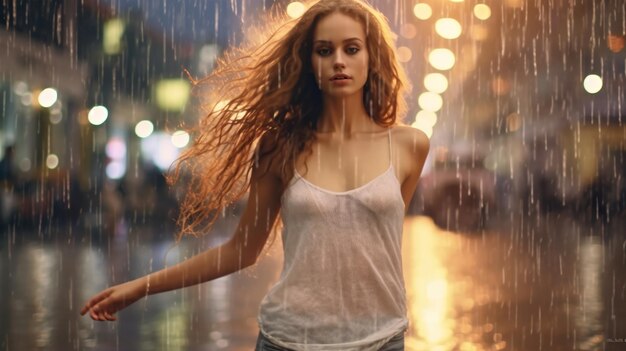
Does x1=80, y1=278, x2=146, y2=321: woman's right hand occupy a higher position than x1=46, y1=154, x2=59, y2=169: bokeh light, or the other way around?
x1=46, y1=154, x2=59, y2=169: bokeh light

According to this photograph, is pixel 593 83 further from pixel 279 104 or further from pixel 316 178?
pixel 316 178

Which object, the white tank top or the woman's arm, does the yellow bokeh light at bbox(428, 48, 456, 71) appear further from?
the white tank top

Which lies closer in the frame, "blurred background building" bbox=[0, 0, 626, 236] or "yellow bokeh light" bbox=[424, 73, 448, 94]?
"yellow bokeh light" bbox=[424, 73, 448, 94]

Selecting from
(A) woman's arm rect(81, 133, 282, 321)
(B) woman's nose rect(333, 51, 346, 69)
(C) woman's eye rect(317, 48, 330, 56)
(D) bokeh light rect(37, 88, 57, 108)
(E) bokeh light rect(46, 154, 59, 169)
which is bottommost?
(A) woman's arm rect(81, 133, 282, 321)

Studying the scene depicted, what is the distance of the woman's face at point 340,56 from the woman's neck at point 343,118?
2.0 inches

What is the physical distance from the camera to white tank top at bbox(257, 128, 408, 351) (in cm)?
306

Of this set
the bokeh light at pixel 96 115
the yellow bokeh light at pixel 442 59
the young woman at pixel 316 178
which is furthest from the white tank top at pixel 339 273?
the bokeh light at pixel 96 115

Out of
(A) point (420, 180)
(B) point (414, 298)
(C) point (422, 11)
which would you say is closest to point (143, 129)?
(A) point (420, 180)

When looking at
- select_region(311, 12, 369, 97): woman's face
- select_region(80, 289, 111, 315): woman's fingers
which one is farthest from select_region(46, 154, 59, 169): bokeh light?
select_region(311, 12, 369, 97): woman's face

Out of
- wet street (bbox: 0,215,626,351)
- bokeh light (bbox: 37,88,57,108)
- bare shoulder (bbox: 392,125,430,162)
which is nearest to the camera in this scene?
bare shoulder (bbox: 392,125,430,162)

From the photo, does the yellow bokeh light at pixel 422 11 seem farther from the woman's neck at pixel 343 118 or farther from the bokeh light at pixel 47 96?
the bokeh light at pixel 47 96

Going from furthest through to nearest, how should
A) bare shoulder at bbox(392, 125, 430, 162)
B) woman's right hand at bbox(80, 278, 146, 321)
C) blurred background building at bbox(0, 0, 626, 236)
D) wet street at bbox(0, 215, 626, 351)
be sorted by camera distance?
blurred background building at bbox(0, 0, 626, 236) → wet street at bbox(0, 215, 626, 351) → bare shoulder at bbox(392, 125, 430, 162) → woman's right hand at bbox(80, 278, 146, 321)

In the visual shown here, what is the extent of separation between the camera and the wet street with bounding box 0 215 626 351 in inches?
356

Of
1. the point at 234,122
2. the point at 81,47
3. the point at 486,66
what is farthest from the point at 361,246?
the point at 81,47
